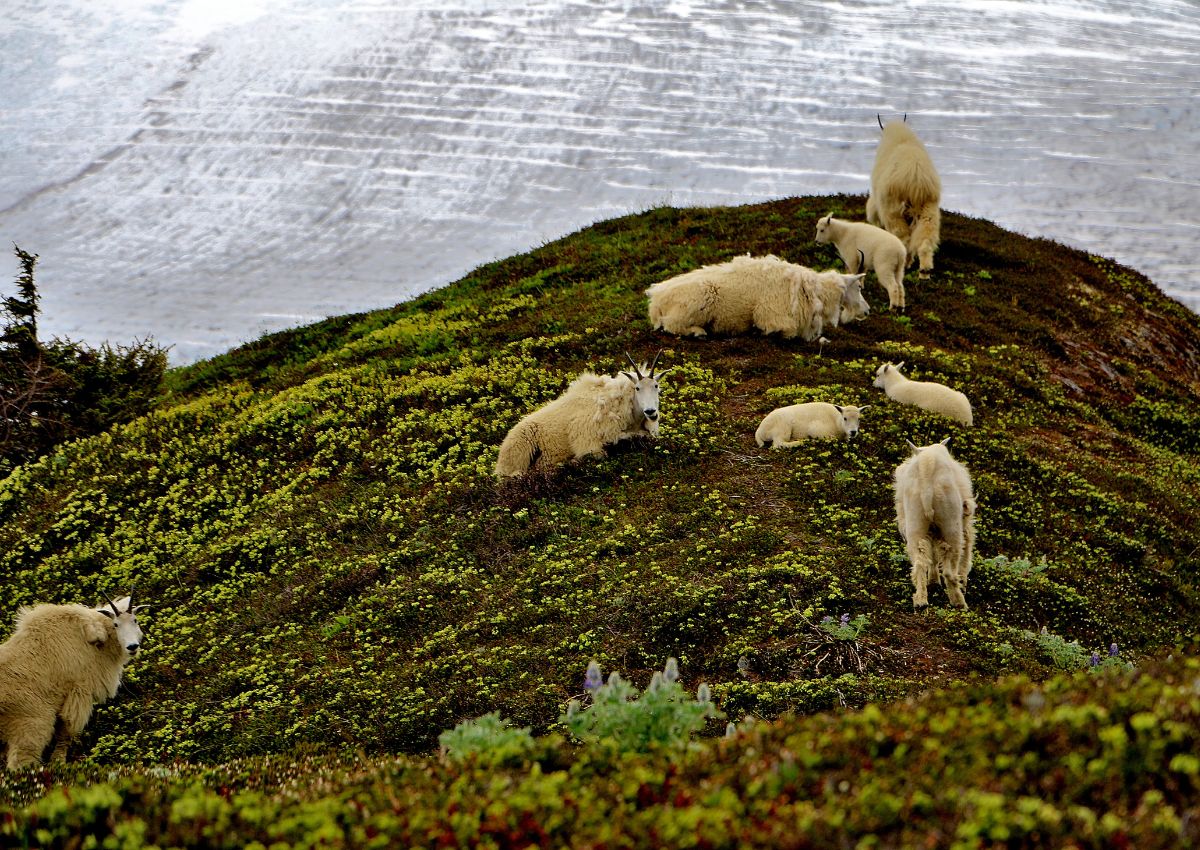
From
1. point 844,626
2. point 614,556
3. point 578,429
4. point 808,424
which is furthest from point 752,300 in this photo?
point 844,626

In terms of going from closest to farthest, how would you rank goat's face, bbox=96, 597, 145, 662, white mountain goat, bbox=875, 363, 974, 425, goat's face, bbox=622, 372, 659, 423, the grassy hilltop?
the grassy hilltop, goat's face, bbox=96, 597, 145, 662, goat's face, bbox=622, 372, 659, 423, white mountain goat, bbox=875, 363, 974, 425

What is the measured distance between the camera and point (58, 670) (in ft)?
38.4

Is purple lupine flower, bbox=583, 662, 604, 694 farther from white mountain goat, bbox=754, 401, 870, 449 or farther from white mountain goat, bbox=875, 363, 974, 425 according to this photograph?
white mountain goat, bbox=875, 363, 974, 425

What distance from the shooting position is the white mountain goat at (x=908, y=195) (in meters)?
23.4

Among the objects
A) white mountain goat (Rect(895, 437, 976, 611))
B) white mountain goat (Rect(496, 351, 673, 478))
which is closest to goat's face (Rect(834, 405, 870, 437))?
white mountain goat (Rect(496, 351, 673, 478))

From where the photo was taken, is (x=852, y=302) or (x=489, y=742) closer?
(x=489, y=742)

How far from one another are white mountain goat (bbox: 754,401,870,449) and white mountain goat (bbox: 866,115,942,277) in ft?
33.7

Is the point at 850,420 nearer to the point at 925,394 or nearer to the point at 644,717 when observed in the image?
the point at 925,394

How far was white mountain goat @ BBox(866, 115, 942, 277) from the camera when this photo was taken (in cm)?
2336

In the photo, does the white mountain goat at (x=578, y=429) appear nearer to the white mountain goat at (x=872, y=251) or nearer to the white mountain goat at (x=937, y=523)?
the white mountain goat at (x=937, y=523)

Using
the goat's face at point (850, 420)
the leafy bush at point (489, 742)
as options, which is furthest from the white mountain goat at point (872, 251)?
the leafy bush at point (489, 742)

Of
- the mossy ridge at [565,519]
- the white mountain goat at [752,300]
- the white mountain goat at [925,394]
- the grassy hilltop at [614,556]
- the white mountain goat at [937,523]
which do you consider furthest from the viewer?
the white mountain goat at [752,300]

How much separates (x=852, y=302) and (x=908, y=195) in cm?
442

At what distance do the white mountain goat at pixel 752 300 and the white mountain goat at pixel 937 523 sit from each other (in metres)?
8.50
